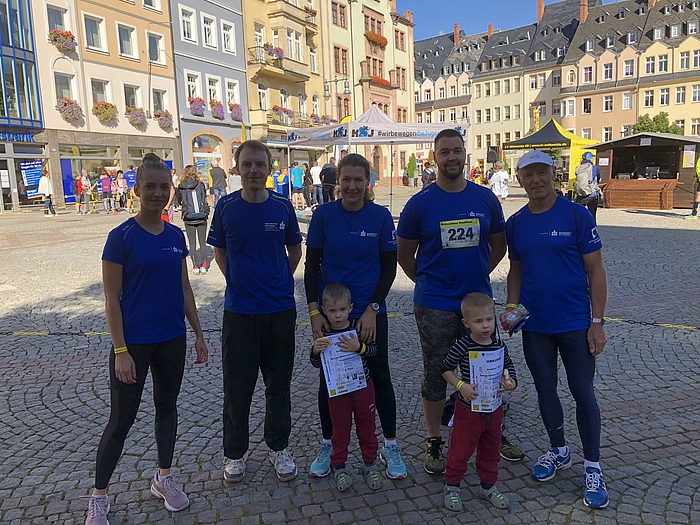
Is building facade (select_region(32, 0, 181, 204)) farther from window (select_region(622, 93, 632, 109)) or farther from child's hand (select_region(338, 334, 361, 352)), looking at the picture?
window (select_region(622, 93, 632, 109))

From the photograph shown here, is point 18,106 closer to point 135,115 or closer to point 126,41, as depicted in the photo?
point 135,115

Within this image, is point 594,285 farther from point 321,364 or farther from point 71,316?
point 71,316

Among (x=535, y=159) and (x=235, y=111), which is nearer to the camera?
(x=535, y=159)

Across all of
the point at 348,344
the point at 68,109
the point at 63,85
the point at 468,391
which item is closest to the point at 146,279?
the point at 348,344

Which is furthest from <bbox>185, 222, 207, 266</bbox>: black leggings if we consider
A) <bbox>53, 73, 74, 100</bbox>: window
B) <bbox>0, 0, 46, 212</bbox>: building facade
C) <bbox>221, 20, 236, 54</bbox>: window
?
<bbox>221, 20, 236, 54</bbox>: window

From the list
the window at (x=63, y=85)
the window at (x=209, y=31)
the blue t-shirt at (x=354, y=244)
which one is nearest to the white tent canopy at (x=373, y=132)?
the blue t-shirt at (x=354, y=244)

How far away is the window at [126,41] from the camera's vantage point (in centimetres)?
2845

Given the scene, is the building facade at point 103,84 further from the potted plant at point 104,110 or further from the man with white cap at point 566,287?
the man with white cap at point 566,287

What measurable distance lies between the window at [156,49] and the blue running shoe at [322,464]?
3065cm

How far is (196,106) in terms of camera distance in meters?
31.6

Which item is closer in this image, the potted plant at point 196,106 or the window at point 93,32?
the window at point 93,32

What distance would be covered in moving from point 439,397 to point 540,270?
95cm

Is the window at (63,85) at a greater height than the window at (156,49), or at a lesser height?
lesser

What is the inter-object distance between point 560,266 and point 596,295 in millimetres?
257
